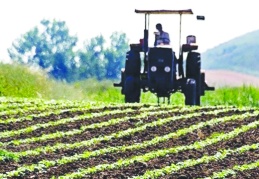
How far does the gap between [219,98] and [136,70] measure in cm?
383

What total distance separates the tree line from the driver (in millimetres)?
15256

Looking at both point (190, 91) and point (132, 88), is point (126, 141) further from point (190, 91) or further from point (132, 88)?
point (132, 88)

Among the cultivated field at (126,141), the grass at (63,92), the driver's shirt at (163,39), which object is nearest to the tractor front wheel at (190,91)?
the driver's shirt at (163,39)

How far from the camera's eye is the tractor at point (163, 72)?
1405cm

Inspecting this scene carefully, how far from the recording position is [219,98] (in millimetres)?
18094

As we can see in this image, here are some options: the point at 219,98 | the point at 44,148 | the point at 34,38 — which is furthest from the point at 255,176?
the point at 34,38

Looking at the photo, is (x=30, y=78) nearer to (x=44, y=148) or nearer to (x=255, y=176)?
(x=44, y=148)

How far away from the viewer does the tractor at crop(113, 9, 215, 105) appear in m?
14.0

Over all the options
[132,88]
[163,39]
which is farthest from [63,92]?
[163,39]

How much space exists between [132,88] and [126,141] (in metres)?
4.99

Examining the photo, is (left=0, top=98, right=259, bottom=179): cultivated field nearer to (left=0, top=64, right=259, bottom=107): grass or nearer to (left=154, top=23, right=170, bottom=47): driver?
(left=154, top=23, right=170, bottom=47): driver

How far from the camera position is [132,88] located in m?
14.4

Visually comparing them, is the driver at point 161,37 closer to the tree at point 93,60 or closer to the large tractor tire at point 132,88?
the large tractor tire at point 132,88

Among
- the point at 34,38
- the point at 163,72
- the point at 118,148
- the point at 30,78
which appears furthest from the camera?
the point at 34,38
